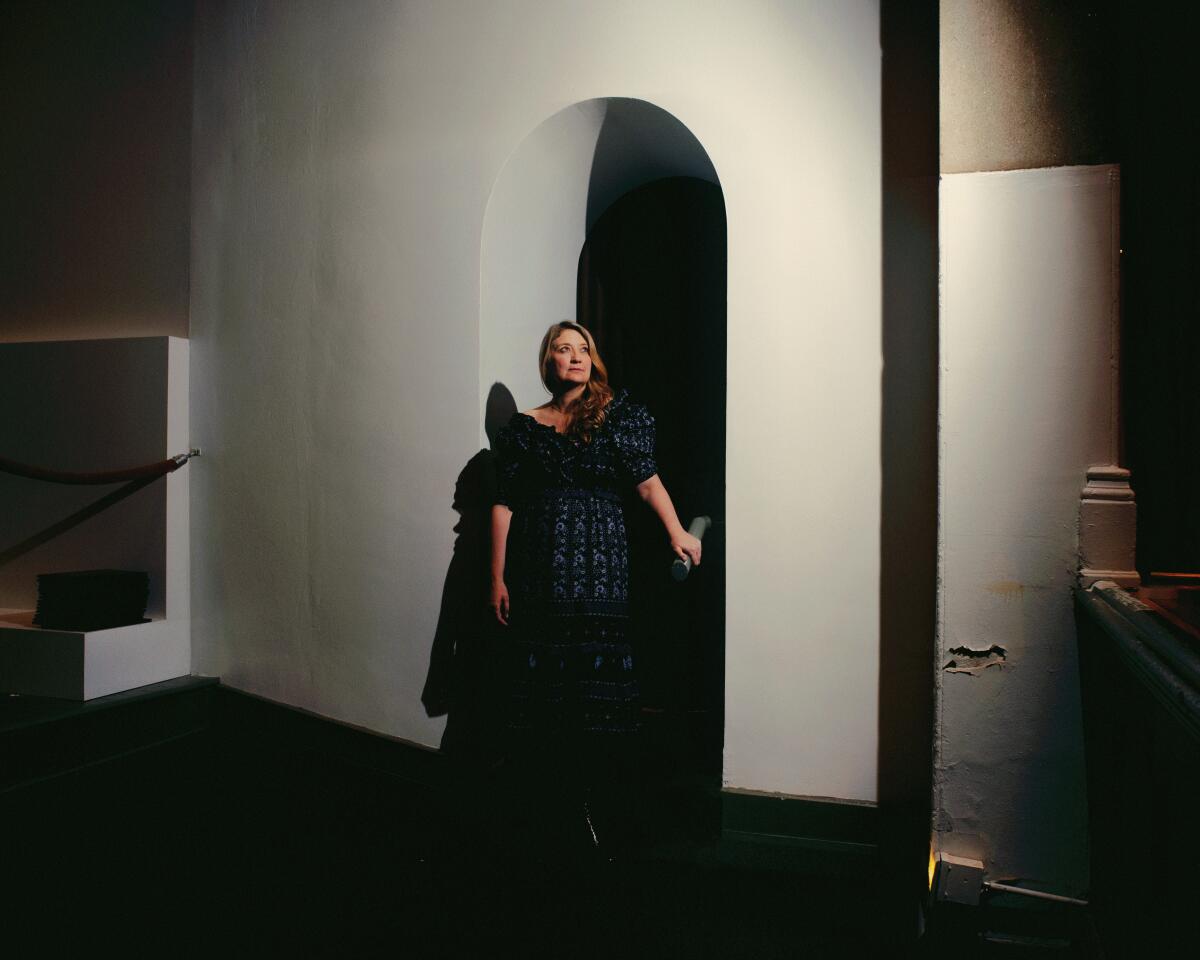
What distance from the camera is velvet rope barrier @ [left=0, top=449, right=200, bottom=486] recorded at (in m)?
3.30

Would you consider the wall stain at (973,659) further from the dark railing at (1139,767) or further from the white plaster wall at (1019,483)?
the dark railing at (1139,767)

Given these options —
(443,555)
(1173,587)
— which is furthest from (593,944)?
(1173,587)

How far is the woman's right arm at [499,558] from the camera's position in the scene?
8.96ft

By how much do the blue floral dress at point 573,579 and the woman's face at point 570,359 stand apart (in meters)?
0.17

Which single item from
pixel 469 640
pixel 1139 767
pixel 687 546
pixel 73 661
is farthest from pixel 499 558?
pixel 73 661

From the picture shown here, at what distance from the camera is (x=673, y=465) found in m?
3.38

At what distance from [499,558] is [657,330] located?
4.30 ft

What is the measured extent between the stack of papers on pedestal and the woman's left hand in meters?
2.76

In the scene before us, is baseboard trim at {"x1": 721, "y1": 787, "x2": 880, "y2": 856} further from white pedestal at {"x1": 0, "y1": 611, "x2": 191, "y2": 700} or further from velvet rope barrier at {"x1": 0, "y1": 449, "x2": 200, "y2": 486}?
velvet rope barrier at {"x1": 0, "y1": 449, "x2": 200, "y2": 486}

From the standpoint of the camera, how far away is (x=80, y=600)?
137 inches

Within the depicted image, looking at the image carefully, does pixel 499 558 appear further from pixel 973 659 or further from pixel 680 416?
pixel 973 659

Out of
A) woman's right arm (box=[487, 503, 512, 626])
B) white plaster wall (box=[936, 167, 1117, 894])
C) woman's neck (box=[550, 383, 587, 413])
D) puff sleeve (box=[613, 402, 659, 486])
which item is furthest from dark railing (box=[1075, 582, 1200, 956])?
woman's right arm (box=[487, 503, 512, 626])

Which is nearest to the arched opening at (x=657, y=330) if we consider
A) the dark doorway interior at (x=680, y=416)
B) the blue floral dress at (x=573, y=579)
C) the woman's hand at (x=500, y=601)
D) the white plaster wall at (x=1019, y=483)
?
the dark doorway interior at (x=680, y=416)

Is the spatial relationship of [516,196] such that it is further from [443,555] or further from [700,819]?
[700,819]
